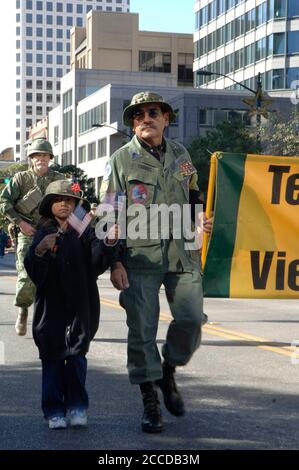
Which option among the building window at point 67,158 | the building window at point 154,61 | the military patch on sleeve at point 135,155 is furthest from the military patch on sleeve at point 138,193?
the building window at point 154,61

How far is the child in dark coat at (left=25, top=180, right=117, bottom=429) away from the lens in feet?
18.4

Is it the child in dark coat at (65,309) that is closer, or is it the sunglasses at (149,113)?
the child in dark coat at (65,309)

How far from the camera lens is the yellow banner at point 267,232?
7.64m

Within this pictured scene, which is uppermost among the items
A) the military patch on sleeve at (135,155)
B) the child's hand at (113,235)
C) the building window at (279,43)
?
the building window at (279,43)

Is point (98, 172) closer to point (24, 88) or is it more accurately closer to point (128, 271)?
point (128, 271)

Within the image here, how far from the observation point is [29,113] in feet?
646

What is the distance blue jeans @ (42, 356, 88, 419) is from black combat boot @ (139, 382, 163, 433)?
0.39 meters

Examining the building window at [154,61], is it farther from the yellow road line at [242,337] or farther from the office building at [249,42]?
the yellow road line at [242,337]

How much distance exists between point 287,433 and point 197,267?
119 cm

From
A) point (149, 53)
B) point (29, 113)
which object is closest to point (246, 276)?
point (149, 53)

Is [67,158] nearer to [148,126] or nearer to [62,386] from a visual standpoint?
[148,126]

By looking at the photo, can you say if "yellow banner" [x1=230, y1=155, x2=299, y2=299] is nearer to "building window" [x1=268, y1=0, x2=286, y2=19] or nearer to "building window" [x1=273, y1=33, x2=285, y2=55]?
"building window" [x1=268, y1=0, x2=286, y2=19]

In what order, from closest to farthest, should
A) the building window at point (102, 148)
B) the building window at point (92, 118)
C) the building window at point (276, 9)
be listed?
the building window at point (276, 9) < the building window at point (102, 148) < the building window at point (92, 118)

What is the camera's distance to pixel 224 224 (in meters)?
7.55
